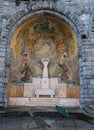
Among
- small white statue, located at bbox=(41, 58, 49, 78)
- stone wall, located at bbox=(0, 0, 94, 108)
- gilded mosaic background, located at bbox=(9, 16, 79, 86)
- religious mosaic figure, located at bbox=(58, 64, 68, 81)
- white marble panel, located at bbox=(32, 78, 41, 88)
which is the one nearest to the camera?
stone wall, located at bbox=(0, 0, 94, 108)

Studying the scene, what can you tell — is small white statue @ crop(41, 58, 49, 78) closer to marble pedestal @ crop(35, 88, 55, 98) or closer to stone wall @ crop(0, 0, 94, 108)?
marble pedestal @ crop(35, 88, 55, 98)

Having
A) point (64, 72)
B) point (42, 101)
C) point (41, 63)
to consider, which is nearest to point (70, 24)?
point (64, 72)

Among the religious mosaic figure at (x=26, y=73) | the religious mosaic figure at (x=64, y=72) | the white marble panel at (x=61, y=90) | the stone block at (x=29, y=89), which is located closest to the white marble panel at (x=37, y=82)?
the stone block at (x=29, y=89)

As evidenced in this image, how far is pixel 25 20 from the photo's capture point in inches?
403

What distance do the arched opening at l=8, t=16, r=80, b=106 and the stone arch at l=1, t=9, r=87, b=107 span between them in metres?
0.28

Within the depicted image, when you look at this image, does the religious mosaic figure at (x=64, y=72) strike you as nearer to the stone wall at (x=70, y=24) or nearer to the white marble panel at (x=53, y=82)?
the white marble panel at (x=53, y=82)

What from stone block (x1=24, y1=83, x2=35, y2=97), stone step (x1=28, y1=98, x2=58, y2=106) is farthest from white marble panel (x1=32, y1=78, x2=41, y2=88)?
stone step (x1=28, y1=98, x2=58, y2=106)

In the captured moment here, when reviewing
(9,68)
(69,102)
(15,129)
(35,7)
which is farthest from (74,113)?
(35,7)

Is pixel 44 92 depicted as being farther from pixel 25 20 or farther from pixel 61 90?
pixel 25 20

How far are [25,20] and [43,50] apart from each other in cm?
206

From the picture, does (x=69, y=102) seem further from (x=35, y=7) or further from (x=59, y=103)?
(x=35, y=7)

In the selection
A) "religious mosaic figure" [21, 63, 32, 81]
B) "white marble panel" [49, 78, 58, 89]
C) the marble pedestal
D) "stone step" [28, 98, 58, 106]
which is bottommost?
"stone step" [28, 98, 58, 106]

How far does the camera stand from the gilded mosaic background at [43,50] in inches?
411

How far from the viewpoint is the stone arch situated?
972 cm
